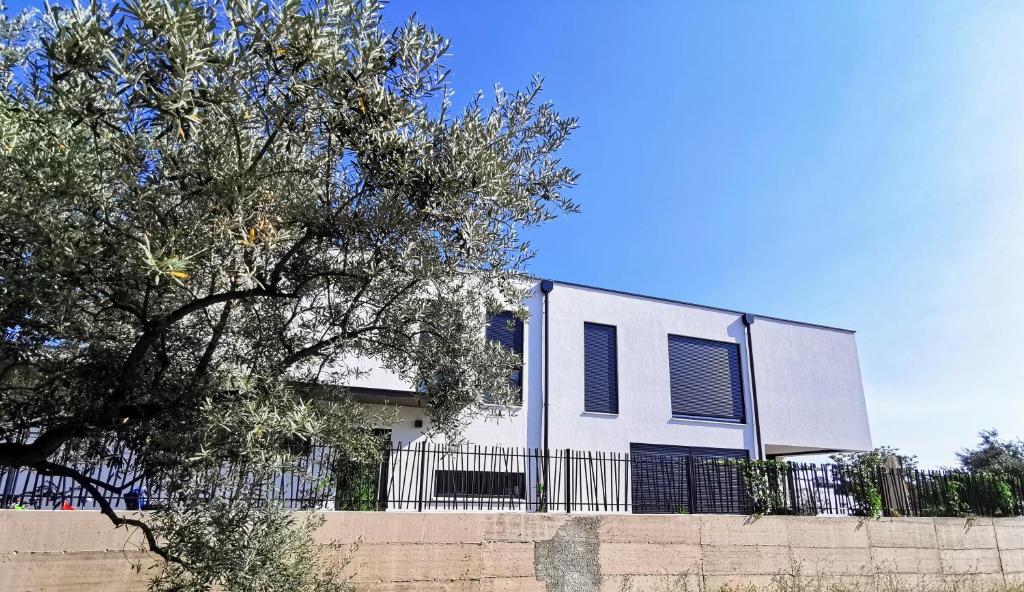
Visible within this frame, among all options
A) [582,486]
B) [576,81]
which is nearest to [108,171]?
[576,81]

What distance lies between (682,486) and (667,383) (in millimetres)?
8558

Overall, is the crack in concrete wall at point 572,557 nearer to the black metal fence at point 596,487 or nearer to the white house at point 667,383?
the black metal fence at point 596,487

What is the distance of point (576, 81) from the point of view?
266 inches

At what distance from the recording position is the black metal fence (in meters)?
7.70

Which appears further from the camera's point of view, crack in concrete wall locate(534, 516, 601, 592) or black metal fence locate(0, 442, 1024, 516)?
crack in concrete wall locate(534, 516, 601, 592)

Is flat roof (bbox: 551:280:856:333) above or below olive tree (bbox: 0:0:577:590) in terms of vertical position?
above

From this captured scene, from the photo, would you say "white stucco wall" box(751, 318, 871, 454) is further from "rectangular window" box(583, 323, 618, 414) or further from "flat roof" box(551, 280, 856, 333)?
"rectangular window" box(583, 323, 618, 414)

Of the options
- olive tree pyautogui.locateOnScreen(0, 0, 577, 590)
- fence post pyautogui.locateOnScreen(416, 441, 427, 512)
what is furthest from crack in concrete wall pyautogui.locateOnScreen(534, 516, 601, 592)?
olive tree pyautogui.locateOnScreen(0, 0, 577, 590)

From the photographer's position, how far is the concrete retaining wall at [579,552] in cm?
664

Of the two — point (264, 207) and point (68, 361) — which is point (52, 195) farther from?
point (68, 361)

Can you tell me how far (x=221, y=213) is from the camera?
3.51 meters

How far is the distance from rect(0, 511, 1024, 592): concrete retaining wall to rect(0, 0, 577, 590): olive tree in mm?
2658

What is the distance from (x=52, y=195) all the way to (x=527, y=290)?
161 inches

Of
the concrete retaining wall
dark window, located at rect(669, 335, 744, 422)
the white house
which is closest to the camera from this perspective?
the concrete retaining wall
